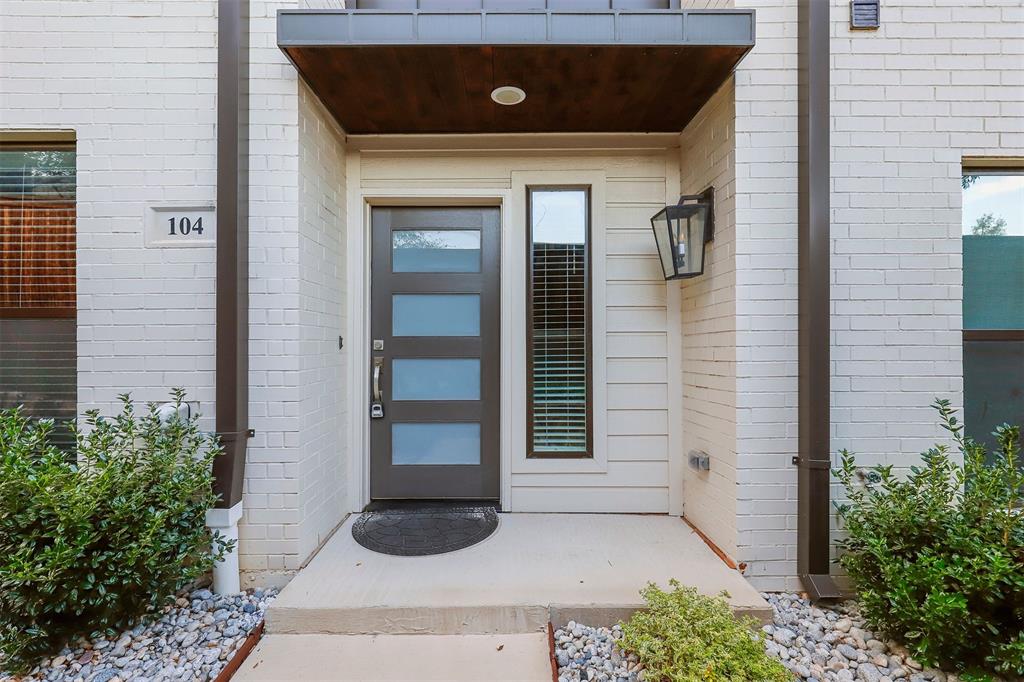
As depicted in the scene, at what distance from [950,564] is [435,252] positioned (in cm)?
279

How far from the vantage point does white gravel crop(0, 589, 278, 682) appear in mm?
1629

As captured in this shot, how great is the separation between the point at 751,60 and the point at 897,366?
62.4 inches

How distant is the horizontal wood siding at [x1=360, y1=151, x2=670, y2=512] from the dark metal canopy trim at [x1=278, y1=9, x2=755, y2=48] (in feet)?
2.72

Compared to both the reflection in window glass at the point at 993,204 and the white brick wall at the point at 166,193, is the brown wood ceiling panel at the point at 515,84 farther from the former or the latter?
the reflection in window glass at the point at 993,204

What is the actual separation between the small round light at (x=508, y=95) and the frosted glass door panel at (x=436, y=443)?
1876 mm

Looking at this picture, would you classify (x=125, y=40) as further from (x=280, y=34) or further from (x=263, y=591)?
(x=263, y=591)

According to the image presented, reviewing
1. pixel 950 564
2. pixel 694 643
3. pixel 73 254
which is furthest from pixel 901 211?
pixel 73 254

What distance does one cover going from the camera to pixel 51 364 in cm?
228

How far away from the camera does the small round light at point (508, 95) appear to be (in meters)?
2.26

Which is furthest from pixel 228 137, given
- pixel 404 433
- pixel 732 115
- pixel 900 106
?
pixel 900 106

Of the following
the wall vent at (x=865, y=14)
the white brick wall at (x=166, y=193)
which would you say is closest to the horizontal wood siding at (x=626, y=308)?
the white brick wall at (x=166, y=193)

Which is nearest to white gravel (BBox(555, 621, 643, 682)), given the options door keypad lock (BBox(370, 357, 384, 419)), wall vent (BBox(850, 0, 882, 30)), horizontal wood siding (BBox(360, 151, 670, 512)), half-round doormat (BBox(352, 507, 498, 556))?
half-round doormat (BBox(352, 507, 498, 556))

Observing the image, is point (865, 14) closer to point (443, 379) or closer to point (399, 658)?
point (443, 379)

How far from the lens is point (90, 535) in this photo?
1.63 m
